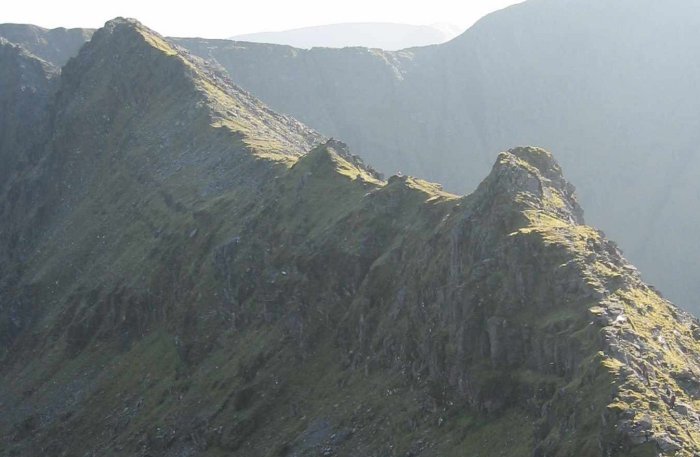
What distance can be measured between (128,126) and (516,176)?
116 metres

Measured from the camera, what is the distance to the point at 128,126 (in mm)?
170125

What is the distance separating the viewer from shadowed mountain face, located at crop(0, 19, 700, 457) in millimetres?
53875

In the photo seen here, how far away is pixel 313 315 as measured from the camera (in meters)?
85.2

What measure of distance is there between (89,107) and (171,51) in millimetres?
20730

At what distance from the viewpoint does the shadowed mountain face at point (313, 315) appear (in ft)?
177

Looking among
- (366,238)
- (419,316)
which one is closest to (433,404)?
(419,316)

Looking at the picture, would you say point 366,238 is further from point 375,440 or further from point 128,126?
point 128,126

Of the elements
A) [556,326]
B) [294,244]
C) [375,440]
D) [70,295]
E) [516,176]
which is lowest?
[70,295]

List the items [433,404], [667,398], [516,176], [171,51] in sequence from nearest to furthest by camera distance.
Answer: [667,398] < [433,404] < [516,176] < [171,51]

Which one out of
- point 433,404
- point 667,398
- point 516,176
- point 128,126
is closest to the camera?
point 667,398

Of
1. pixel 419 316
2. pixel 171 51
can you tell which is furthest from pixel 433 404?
pixel 171 51

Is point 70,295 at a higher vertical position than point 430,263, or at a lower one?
lower

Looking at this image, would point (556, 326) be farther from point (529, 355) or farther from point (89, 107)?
point (89, 107)

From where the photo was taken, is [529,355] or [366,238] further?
[366,238]
